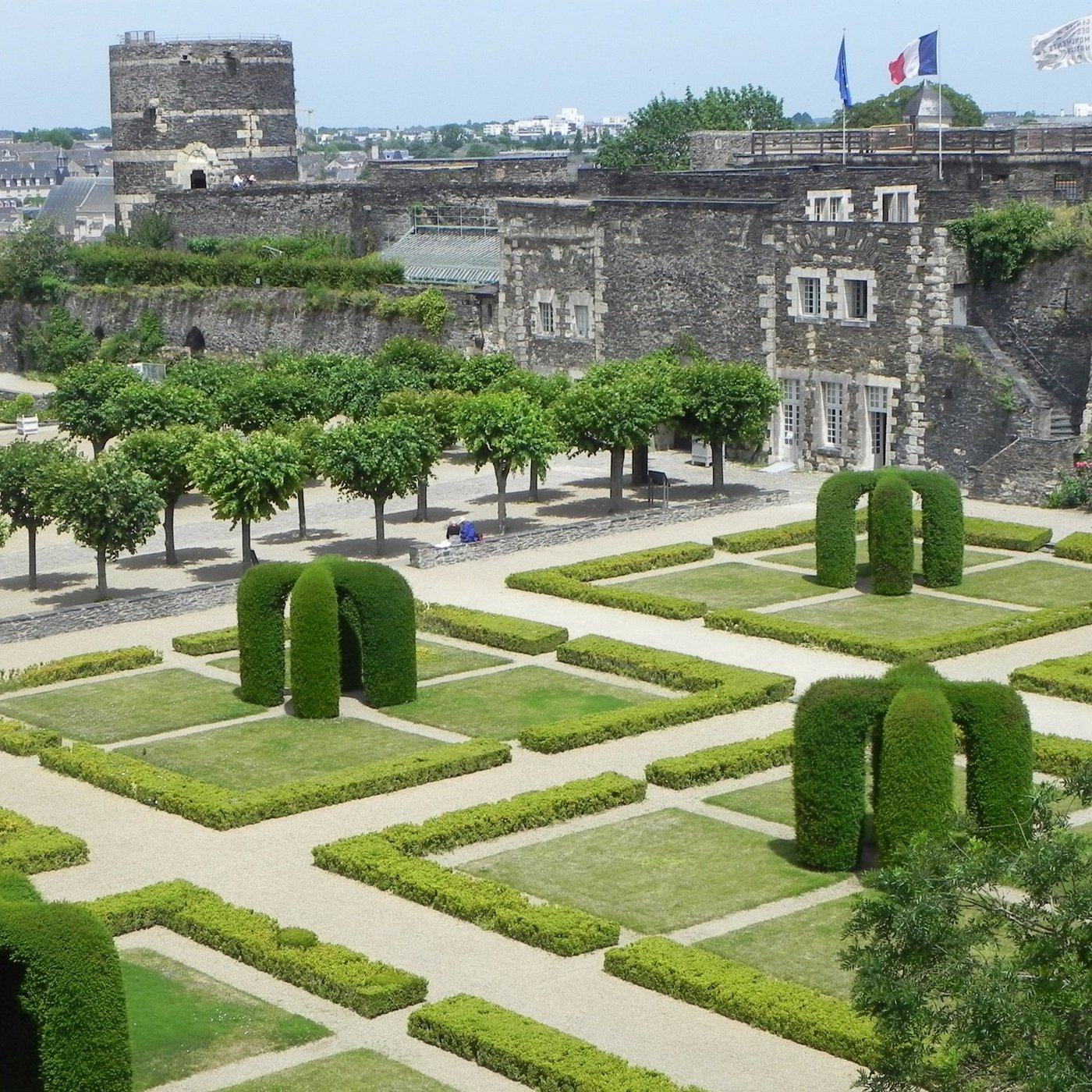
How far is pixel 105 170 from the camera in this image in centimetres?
18512

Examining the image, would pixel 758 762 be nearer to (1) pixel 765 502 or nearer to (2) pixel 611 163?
(1) pixel 765 502

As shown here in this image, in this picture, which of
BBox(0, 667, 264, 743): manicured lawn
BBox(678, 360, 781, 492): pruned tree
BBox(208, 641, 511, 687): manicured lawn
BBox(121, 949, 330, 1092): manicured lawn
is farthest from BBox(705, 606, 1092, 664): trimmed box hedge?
BBox(121, 949, 330, 1092): manicured lawn

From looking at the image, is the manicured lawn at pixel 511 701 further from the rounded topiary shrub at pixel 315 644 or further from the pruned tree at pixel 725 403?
the pruned tree at pixel 725 403

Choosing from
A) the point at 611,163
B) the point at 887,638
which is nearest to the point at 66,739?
the point at 887,638

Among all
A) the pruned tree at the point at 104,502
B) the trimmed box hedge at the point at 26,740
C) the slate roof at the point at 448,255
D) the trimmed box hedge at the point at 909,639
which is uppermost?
the slate roof at the point at 448,255

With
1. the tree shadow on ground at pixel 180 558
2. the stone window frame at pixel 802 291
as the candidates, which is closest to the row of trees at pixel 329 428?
the tree shadow on ground at pixel 180 558

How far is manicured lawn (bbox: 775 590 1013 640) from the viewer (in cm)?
3575

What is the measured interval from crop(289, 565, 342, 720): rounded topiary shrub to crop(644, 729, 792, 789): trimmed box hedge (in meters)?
5.70

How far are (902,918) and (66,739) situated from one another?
733 inches

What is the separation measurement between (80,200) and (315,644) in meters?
105

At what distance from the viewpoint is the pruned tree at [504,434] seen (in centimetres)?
4341

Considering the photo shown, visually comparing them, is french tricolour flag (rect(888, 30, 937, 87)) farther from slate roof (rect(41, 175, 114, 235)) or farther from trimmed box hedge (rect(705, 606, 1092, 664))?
slate roof (rect(41, 175, 114, 235))

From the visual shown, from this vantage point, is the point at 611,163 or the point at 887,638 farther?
the point at 611,163

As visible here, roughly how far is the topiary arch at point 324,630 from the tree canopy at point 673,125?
2461 inches
